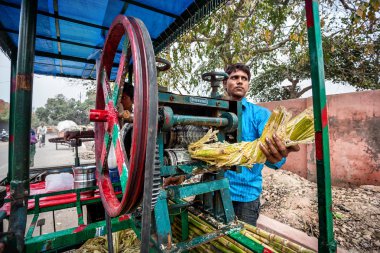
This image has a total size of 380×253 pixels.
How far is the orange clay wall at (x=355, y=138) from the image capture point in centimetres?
483

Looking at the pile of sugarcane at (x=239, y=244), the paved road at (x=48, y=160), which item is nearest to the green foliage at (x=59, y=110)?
the paved road at (x=48, y=160)

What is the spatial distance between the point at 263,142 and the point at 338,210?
4455mm

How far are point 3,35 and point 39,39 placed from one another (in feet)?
1.49

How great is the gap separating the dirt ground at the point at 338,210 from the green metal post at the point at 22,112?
13.8 ft

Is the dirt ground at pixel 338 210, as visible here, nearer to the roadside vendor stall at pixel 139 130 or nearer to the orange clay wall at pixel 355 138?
the orange clay wall at pixel 355 138

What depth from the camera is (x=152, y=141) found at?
0.85 meters

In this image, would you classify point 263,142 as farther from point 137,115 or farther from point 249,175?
point 249,175

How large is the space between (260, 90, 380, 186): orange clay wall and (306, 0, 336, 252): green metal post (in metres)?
5.41

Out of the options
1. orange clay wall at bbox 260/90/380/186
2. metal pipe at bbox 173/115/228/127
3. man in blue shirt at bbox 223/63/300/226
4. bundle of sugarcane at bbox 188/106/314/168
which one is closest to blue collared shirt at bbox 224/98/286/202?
man in blue shirt at bbox 223/63/300/226

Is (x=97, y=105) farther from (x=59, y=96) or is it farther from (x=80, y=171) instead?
(x=59, y=96)

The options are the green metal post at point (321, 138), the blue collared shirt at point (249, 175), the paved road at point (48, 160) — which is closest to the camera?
the green metal post at point (321, 138)

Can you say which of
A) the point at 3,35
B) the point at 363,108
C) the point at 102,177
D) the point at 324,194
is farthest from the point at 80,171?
the point at 363,108

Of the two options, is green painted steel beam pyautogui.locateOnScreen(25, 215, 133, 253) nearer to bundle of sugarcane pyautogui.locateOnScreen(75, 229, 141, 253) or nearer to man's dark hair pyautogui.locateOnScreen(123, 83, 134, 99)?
bundle of sugarcane pyautogui.locateOnScreen(75, 229, 141, 253)

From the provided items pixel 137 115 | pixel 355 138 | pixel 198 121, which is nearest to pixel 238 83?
pixel 198 121
